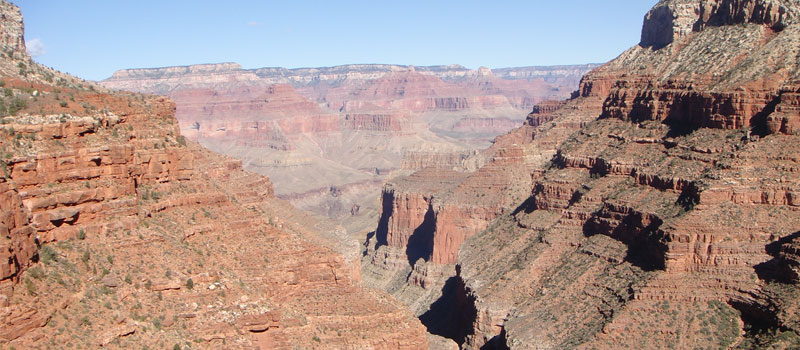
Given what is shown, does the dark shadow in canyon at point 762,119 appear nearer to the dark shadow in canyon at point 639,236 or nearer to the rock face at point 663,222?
the rock face at point 663,222

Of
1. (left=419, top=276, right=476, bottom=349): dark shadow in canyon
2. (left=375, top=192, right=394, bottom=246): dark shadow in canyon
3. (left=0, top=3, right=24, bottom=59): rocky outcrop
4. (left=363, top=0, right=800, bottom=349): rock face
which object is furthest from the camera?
(left=375, top=192, right=394, bottom=246): dark shadow in canyon

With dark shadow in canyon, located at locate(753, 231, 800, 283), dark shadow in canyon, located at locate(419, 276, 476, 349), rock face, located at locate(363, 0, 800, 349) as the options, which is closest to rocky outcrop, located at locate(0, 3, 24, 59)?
rock face, located at locate(363, 0, 800, 349)

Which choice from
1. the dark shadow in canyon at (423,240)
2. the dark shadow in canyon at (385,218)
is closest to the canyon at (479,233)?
the dark shadow in canyon at (423,240)

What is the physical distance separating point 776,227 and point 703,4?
36.5 m

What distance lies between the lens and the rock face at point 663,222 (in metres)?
49.3

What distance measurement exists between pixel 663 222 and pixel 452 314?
26554 mm

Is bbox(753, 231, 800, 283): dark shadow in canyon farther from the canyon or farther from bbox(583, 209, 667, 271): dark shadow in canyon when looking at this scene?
bbox(583, 209, 667, 271): dark shadow in canyon

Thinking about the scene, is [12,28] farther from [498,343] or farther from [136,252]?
[498,343]

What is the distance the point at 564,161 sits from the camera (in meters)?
77.9

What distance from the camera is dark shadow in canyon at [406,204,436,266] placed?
326 feet

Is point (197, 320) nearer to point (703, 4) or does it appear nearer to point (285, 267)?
point (285, 267)

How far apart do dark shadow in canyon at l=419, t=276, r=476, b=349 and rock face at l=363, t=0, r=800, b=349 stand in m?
0.25

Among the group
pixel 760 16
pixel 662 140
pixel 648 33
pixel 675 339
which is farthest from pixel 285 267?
pixel 648 33

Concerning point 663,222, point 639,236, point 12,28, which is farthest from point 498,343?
point 12,28
